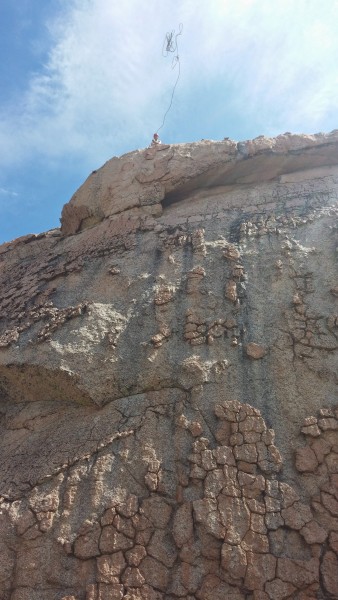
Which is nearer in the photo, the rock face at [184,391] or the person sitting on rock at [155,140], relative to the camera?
the rock face at [184,391]

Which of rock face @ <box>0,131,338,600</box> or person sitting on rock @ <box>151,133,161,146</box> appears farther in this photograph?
person sitting on rock @ <box>151,133,161,146</box>

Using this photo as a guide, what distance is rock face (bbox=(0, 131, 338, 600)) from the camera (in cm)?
307

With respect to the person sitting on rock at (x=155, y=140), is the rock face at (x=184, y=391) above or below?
below

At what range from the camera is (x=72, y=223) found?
7.03 metres

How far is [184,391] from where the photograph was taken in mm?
3975

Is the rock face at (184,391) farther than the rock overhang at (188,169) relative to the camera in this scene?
No

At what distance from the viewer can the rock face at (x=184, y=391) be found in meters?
3.07

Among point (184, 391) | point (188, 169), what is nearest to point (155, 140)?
point (188, 169)

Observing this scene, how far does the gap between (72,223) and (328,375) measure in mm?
4784

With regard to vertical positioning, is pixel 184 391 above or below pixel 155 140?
below

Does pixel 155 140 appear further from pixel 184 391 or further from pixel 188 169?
pixel 184 391

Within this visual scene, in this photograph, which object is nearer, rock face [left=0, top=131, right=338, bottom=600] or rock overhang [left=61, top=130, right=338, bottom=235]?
rock face [left=0, top=131, right=338, bottom=600]

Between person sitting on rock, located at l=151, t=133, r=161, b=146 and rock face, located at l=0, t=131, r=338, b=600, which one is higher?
person sitting on rock, located at l=151, t=133, r=161, b=146

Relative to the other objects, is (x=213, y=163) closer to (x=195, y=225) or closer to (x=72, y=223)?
(x=195, y=225)
